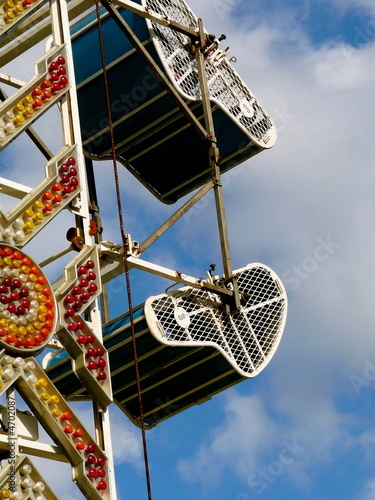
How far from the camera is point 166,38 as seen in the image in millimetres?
28094

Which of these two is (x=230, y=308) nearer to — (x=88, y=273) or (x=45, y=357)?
(x=45, y=357)

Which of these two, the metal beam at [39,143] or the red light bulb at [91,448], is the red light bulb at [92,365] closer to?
the red light bulb at [91,448]

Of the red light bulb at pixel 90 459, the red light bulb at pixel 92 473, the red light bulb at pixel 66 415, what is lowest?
the red light bulb at pixel 92 473

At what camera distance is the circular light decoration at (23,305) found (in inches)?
810

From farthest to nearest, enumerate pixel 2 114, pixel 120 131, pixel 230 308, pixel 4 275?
pixel 120 131
pixel 230 308
pixel 2 114
pixel 4 275

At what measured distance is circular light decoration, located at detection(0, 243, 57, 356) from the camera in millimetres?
20578

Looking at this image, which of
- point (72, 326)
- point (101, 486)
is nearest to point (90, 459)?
point (101, 486)

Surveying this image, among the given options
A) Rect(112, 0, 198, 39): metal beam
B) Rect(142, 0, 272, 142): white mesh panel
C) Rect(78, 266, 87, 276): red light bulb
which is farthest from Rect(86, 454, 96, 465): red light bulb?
Rect(142, 0, 272, 142): white mesh panel

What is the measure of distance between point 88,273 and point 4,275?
5.08ft

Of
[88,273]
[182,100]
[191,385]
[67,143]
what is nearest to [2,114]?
[67,143]

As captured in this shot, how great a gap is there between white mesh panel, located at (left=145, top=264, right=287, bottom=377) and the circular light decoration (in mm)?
5184

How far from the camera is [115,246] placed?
25406mm

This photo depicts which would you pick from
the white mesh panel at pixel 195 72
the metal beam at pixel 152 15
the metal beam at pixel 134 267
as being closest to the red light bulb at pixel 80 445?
the metal beam at pixel 134 267

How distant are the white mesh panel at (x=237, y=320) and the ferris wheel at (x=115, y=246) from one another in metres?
0.03
